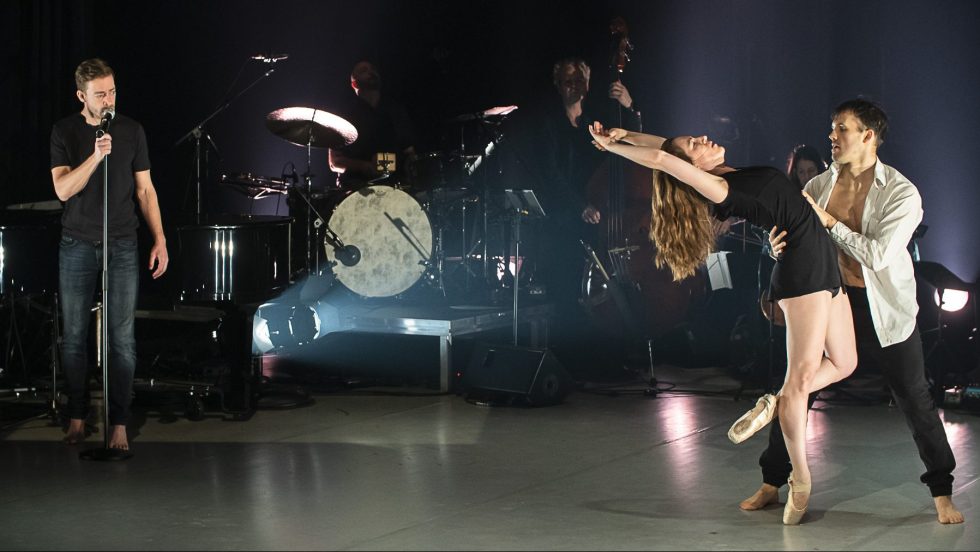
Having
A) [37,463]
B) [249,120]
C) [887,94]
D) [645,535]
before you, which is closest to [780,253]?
[645,535]

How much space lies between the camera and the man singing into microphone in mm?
5488

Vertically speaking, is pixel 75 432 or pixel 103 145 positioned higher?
pixel 103 145

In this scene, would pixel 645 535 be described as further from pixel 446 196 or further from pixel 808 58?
pixel 808 58

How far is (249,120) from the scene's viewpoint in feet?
31.7

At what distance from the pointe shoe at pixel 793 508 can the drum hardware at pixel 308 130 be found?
4292mm

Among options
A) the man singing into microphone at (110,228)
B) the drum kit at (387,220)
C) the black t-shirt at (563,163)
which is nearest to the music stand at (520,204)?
the black t-shirt at (563,163)

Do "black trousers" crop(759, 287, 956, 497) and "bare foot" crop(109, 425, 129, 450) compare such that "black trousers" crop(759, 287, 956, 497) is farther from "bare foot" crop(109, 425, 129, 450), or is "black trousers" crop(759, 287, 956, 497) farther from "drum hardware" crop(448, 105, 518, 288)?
"drum hardware" crop(448, 105, 518, 288)

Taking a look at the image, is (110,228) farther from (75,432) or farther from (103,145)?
(75,432)

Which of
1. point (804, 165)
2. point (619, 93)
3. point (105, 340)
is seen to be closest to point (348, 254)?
point (619, 93)

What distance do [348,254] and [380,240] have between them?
251 mm

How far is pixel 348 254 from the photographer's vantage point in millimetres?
8305

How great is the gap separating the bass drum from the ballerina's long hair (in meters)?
4.28

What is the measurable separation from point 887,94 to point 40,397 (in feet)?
18.6

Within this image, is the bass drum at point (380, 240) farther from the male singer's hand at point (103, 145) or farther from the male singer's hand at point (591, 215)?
the male singer's hand at point (103, 145)
